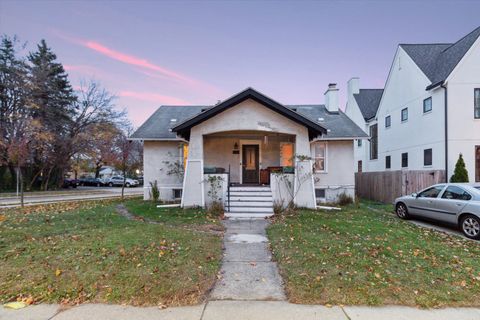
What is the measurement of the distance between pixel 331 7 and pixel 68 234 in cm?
1640

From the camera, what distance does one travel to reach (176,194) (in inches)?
539

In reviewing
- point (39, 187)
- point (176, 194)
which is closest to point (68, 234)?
point (176, 194)

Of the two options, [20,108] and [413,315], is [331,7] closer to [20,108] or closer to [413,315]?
[413,315]

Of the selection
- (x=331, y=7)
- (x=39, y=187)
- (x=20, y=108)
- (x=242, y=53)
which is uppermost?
(x=331, y=7)

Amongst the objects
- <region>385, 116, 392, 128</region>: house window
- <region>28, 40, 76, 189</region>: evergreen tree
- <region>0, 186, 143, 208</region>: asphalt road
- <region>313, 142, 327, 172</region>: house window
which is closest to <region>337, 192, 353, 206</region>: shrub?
<region>313, 142, 327, 172</region>: house window

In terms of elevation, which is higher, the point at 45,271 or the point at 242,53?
the point at 242,53

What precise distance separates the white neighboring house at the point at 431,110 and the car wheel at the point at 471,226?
292 inches

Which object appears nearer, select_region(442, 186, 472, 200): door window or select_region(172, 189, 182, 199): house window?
select_region(442, 186, 472, 200): door window

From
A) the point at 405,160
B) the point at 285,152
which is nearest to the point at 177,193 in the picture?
the point at 285,152

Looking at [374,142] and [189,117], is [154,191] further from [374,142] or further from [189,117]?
[374,142]

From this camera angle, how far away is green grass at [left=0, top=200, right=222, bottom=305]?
3.69 m

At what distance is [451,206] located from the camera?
766cm

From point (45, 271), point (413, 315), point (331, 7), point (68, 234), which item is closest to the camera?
point (413, 315)

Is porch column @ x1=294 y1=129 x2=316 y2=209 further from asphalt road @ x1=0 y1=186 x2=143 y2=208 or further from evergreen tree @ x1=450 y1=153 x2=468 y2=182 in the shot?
asphalt road @ x1=0 y1=186 x2=143 y2=208
